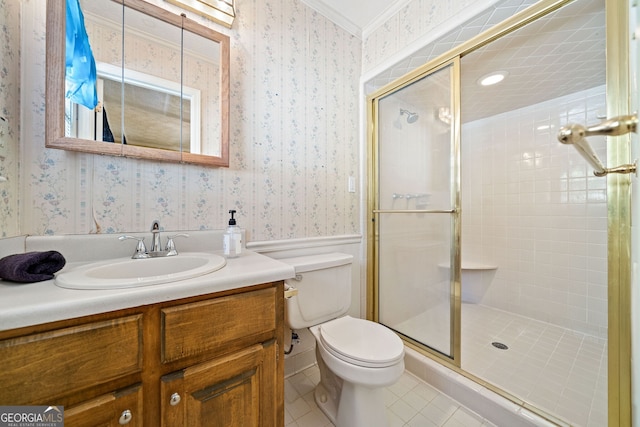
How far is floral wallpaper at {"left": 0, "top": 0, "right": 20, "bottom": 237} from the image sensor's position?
0.74 metres

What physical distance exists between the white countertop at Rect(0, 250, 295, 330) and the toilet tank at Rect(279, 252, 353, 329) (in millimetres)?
472

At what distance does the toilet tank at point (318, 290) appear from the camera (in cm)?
118

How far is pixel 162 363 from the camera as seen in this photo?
1.97 feet

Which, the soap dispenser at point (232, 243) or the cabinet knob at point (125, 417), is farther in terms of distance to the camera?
the soap dispenser at point (232, 243)

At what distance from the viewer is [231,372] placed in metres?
0.69

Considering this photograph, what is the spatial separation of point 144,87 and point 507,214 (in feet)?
9.86

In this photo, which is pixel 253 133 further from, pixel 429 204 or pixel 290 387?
pixel 290 387

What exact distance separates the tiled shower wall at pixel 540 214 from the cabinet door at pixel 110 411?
2857mm

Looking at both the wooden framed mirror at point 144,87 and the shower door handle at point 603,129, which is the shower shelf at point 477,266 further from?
the wooden framed mirror at point 144,87

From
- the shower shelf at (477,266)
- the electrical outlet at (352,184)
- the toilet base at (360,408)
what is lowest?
the toilet base at (360,408)

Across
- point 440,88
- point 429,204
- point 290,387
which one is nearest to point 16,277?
point 290,387

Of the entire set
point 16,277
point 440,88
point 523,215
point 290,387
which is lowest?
point 290,387

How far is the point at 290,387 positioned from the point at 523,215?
2498 millimetres

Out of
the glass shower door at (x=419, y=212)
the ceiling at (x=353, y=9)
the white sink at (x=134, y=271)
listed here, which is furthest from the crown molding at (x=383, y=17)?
the white sink at (x=134, y=271)
